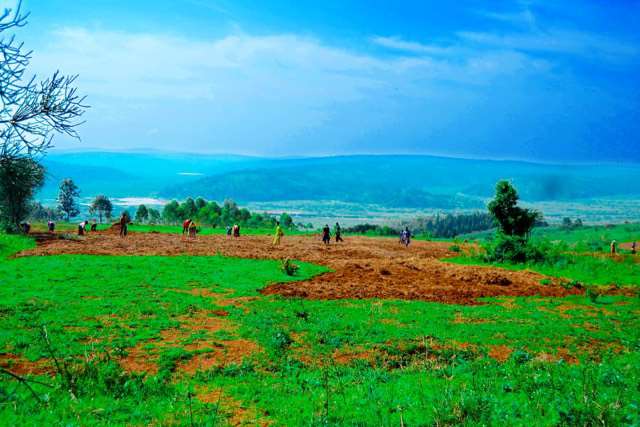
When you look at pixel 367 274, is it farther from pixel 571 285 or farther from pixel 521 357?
pixel 521 357

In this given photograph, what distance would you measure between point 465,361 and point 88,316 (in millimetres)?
13057

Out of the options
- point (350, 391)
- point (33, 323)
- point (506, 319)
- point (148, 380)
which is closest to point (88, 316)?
point (33, 323)

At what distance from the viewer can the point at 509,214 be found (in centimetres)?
4369

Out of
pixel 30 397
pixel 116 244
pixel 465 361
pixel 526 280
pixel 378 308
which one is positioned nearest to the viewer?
pixel 30 397

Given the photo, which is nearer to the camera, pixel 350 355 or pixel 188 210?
pixel 350 355

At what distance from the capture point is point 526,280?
94.3ft

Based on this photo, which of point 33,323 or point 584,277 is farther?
point 584,277

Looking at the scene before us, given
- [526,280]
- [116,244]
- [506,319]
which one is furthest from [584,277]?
[116,244]

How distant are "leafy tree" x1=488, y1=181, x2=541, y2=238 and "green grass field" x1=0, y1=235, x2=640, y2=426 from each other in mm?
19394

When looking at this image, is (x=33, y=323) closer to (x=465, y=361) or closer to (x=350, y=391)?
(x=350, y=391)

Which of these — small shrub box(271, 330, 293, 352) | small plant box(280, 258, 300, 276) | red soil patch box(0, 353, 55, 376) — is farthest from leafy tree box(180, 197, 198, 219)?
red soil patch box(0, 353, 55, 376)

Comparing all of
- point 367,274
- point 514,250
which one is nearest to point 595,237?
point 514,250

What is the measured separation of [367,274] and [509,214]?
2027cm

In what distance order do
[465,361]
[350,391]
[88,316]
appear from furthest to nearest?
[88,316]
[465,361]
[350,391]
